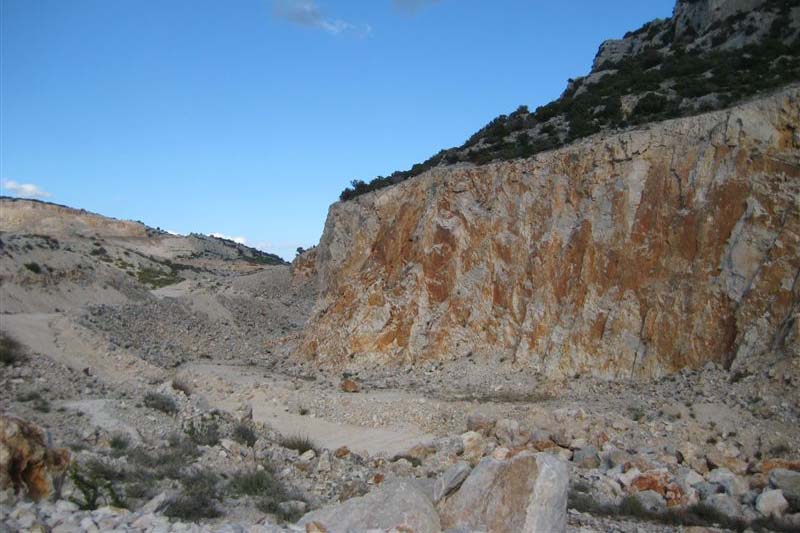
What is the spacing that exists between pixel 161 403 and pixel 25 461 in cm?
644

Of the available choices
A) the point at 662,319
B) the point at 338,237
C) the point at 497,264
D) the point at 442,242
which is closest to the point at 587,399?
the point at 662,319

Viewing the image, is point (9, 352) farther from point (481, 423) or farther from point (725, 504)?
point (725, 504)

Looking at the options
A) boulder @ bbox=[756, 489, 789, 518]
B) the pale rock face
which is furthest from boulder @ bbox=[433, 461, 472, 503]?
the pale rock face

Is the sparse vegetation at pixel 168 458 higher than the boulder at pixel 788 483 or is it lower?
lower

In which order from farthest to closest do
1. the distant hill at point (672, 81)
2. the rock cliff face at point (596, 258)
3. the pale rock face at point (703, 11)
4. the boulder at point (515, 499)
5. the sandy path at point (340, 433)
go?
the pale rock face at point (703, 11), the distant hill at point (672, 81), the rock cliff face at point (596, 258), the sandy path at point (340, 433), the boulder at point (515, 499)

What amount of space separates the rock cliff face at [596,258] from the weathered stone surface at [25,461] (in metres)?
14.0

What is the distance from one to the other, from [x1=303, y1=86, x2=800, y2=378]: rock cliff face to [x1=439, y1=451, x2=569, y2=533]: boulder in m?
10.3

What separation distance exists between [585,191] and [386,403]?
29.1ft

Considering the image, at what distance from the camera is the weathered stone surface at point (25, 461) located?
7.48 m

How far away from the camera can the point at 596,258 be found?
19.6m

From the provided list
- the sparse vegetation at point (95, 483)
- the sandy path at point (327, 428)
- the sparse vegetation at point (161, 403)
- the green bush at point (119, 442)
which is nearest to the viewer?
the sparse vegetation at point (95, 483)

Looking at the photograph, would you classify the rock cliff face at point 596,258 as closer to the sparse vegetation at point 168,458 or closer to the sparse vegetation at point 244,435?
the sparse vegetation at point 244,435

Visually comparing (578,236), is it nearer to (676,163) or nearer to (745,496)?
(676,163)

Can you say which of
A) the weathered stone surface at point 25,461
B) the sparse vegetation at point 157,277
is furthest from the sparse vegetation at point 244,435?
the sparse vegetation at point 157,277
